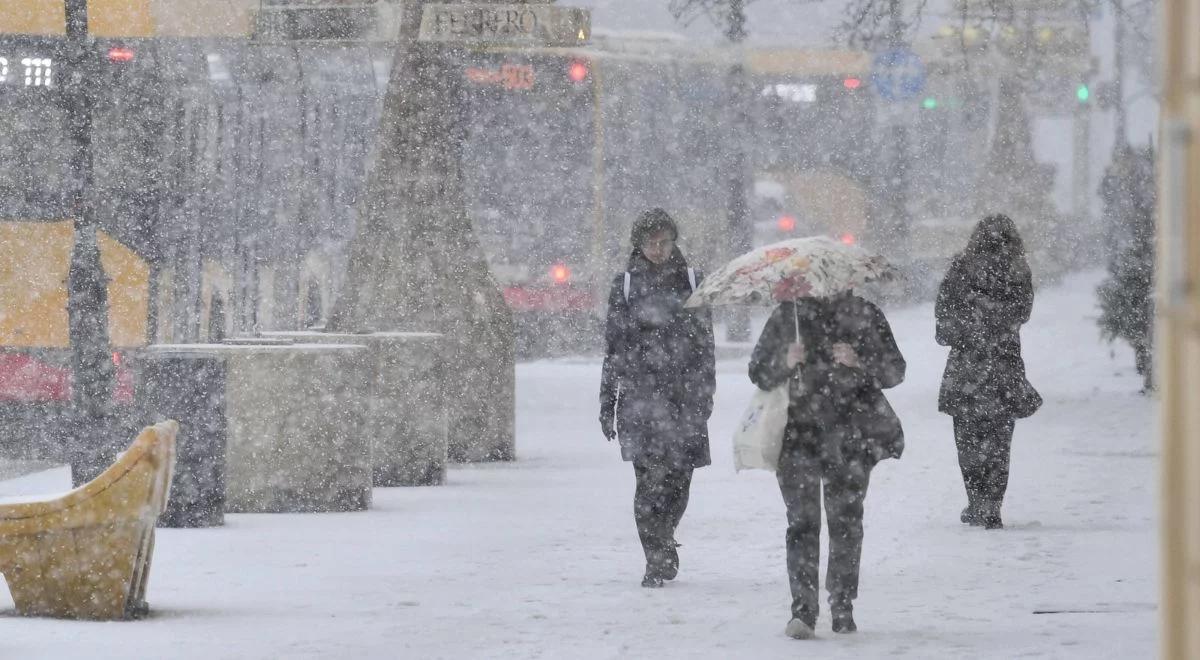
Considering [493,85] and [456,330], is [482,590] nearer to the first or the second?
[456,330]

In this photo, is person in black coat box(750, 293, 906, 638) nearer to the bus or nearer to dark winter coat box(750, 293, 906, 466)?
dark winter coat box(750, 293, 906, 466)

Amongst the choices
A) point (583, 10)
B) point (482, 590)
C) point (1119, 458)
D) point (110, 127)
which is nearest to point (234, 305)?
point (110, 127)

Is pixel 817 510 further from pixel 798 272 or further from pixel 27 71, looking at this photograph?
pixel 27 71

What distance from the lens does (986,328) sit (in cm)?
1112

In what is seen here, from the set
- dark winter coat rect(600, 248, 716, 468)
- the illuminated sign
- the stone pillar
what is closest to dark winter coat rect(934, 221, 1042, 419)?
dark winter coat rect(600, 248, 716, 468)

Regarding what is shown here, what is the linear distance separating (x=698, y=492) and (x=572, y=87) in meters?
14.0

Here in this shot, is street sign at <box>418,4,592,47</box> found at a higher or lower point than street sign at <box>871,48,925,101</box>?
lower

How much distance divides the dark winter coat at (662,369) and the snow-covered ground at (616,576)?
2.09 feet

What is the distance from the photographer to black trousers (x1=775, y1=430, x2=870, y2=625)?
297 inches

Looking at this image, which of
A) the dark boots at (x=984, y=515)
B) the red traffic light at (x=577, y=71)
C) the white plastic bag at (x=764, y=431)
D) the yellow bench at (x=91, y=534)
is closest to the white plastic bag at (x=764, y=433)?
the white plastic bag at (x=764, y=431)

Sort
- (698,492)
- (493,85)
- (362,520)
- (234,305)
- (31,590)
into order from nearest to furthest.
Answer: (31,590) → (362,520) → (698,492) → (234,305) → (493,85)

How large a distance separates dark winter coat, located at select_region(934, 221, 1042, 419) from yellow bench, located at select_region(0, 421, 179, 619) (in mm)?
4832

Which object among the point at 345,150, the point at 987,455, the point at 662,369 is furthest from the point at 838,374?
the point at 345,150

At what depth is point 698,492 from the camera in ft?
44.9
